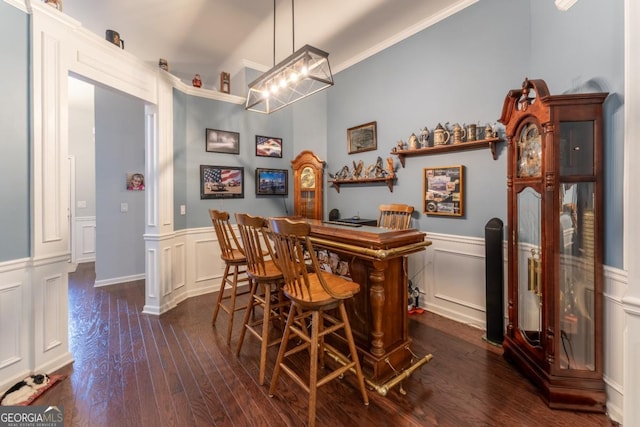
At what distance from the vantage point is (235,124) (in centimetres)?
409

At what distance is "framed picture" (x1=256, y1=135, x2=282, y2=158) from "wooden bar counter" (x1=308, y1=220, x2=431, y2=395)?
250cm

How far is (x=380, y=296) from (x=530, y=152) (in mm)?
1505

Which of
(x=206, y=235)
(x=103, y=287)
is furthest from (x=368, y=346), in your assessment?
(x=103, y=287)

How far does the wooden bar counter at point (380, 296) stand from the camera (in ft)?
6.01

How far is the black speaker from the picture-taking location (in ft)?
7.89

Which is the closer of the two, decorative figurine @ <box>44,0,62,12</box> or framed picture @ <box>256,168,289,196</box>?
decorative figurine @ <box>44,0,62,12</box>

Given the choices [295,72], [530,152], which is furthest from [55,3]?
[530,152]

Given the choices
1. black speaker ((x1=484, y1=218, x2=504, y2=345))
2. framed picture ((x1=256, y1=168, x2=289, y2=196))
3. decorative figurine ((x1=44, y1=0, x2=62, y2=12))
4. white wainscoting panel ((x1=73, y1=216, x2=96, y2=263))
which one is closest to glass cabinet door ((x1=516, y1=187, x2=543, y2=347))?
black speaker ((x1=484, y1=218, x2=504, y2=345))

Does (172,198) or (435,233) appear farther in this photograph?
(172,198)

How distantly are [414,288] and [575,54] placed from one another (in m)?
2.53

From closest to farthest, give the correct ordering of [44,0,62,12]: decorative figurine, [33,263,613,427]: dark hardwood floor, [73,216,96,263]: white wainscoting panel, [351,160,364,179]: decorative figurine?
1. [33,263,613,427]: dark hardwood floor
2. [44,0,62,12]: decorative figurine
3. [351,160,364,179]: decorative figurine
4. [73,216,96,263]: white wainscoting panel

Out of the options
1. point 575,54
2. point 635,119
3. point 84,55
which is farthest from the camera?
point 84,55

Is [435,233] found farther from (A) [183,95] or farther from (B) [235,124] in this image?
(A) [183,95]
